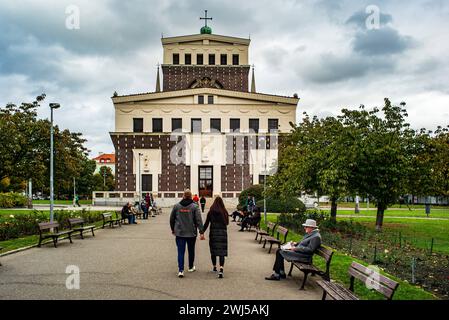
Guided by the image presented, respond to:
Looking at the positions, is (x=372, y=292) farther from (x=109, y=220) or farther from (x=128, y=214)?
(x=128, y=214)

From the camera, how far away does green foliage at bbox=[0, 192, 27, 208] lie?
44.2m

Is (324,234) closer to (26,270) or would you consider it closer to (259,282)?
(259,282)

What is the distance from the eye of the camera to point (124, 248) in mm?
14797

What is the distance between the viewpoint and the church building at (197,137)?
5350 centimetres

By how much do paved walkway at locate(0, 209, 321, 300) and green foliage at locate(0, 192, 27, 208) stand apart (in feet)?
107

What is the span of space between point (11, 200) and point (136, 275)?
131 ft

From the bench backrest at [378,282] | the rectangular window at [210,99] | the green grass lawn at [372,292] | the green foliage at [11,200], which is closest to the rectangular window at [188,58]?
the rectangular window at [210,99]

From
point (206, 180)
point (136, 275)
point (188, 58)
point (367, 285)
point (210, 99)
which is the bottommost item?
point (136, 275)

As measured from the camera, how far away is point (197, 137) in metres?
54.2

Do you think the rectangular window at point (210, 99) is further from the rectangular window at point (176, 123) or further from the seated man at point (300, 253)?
the seated man at point (300, 253)

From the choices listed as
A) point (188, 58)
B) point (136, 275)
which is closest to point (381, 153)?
point (136, 275)

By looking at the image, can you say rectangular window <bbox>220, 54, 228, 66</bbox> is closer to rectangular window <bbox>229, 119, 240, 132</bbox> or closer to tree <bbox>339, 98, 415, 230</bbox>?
rectangular window <bbox>229, 119, 240, 132</bbox>

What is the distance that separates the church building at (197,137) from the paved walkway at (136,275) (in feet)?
124
